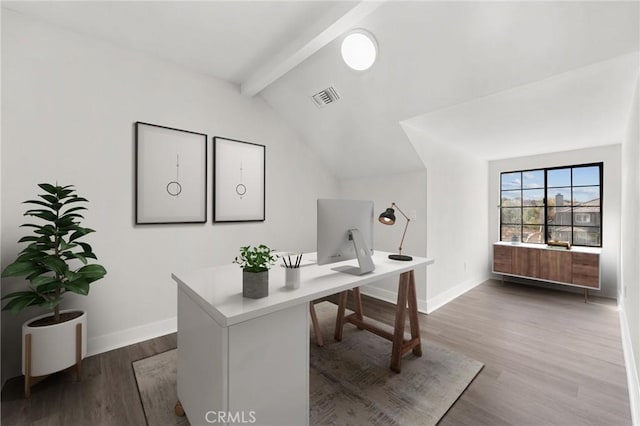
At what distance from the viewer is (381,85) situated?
8.18ft

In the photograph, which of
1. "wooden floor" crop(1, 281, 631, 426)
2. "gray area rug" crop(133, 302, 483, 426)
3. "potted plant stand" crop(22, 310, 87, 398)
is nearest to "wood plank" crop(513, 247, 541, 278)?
"wooden floor" crop(1, 281, 631, 426)

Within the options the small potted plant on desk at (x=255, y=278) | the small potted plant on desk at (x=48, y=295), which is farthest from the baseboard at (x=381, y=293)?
the small potted plant on desk at (x=48, y=295)

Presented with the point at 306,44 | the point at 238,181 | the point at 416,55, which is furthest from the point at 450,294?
the point at 306,44

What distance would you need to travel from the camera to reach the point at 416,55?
6.94ft

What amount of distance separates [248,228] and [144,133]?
4.53ft

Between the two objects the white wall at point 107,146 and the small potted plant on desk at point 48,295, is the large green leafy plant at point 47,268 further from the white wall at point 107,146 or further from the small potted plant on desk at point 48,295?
the white wall at point 107,146

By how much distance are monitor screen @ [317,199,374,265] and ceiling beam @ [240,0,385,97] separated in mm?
1289

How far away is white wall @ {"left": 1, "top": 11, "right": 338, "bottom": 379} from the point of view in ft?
6.32

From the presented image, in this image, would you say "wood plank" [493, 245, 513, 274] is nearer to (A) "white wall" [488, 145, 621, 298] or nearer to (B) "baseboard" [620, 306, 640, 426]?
(A) "white wall" [488, 145, 621, 298]

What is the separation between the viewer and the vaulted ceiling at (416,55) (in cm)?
169

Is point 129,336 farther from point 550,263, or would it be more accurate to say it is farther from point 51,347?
point 550,263

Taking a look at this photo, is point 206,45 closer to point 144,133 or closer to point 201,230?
point 144,133

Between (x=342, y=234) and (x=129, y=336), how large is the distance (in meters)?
2.18

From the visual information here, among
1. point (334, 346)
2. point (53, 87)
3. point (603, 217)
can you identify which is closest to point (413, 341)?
point (334, 346)
